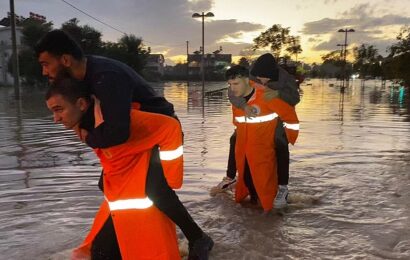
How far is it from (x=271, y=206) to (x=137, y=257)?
2.54 m

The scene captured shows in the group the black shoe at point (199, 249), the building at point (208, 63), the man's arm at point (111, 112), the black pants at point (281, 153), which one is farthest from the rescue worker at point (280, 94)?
the building at point (208, 63)

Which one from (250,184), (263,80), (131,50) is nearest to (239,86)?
(263,80)

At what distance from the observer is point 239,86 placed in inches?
199

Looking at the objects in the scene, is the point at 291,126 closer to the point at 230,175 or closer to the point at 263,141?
the point at 263,141

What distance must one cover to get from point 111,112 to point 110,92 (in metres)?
0.12

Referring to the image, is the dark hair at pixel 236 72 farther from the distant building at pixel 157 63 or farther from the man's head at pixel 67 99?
the distant building at pixel 157 63

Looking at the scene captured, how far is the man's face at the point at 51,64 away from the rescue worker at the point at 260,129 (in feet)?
8.29

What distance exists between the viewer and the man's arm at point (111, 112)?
253 centimetres

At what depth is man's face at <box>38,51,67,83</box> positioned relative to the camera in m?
2.72

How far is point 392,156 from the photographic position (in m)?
8.61

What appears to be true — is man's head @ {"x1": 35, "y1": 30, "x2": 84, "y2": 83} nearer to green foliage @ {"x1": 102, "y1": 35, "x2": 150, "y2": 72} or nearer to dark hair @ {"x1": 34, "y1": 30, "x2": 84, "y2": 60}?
dark hair @ {"x1": 34, "y1": 30, "x2": 84, "y2": 60}

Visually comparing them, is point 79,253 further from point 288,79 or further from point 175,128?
point 288,79

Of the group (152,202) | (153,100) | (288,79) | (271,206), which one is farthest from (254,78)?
(152,202)

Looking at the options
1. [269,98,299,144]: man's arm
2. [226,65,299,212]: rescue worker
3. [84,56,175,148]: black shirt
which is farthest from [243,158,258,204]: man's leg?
[84,56,175,148]: black shirt
